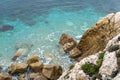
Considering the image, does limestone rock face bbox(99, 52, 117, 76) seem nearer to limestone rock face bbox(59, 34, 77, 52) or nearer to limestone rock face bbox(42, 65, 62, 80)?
limestone rock face bbox(42, 65, 62, 80)

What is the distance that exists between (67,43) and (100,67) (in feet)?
62.4

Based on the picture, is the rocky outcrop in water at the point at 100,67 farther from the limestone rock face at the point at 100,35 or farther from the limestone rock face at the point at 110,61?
the limestone rock face at the point at 100,35

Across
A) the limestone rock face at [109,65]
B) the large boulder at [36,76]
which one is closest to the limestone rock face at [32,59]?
the large boulder at [36,76]

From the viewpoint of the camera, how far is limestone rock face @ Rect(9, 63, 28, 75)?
37781mm

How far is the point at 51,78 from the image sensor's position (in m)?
35.9

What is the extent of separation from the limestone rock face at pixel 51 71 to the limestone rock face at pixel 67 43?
6.10 metres

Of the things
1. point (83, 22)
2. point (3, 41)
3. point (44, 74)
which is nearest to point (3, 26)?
point (3, 41)

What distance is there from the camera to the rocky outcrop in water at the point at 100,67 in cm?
2278

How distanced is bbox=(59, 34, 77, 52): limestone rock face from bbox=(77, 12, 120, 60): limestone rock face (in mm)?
2249

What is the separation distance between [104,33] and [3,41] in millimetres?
19200

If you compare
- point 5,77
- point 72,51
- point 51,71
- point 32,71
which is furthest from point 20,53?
point 51,71

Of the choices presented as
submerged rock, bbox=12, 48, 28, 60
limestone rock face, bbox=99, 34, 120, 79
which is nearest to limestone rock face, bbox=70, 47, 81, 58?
submerged rock, bbox=12, 48, 28, 60

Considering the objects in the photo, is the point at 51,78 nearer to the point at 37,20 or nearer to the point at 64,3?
the point at 37,20

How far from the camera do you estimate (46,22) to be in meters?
53.9
